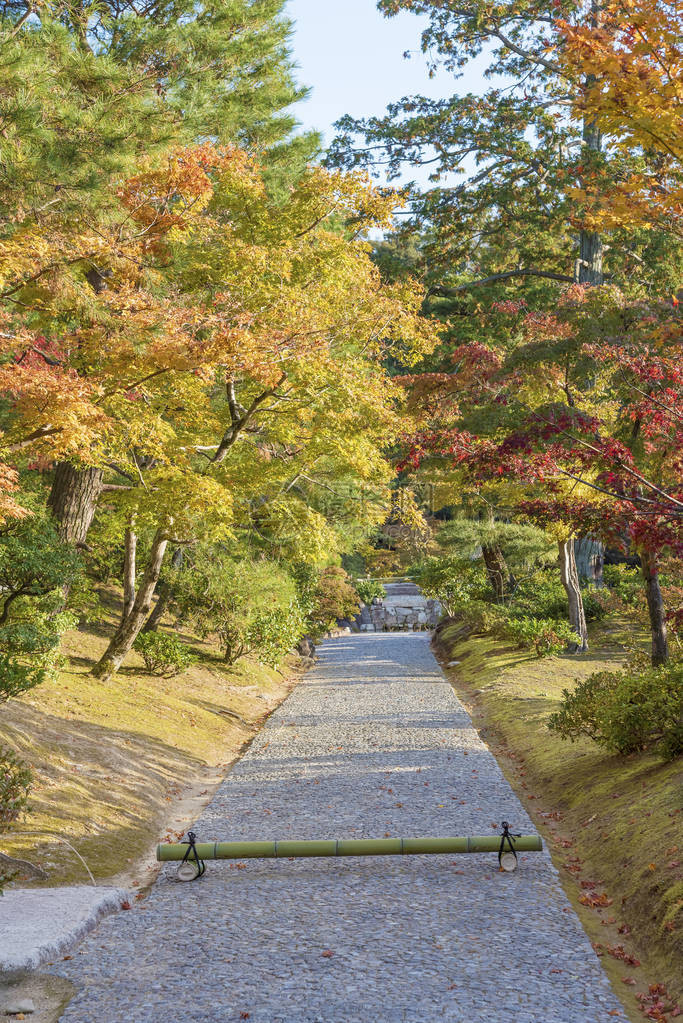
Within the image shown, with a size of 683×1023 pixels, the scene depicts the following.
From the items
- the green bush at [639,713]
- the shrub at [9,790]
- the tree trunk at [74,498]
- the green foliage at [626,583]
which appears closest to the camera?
the shrub at [9,790]

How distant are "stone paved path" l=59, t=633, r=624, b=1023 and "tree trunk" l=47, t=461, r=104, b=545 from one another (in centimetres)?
498

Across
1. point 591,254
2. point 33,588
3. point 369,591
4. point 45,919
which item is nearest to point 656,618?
point 33,588

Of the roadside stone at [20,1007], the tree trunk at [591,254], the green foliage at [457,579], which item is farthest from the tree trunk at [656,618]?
the green foliage at [457,579]

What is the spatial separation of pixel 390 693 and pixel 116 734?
6754 mm

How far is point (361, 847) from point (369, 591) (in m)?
31.0

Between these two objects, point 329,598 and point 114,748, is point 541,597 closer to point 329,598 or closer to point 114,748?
point 329,598

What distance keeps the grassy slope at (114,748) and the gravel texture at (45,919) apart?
1.71ft

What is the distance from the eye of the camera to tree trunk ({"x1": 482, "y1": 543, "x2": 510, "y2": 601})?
2088 cm

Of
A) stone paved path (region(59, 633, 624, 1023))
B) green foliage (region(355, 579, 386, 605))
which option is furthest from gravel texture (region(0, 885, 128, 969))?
green foliage (region(355, 579, 386, 605))

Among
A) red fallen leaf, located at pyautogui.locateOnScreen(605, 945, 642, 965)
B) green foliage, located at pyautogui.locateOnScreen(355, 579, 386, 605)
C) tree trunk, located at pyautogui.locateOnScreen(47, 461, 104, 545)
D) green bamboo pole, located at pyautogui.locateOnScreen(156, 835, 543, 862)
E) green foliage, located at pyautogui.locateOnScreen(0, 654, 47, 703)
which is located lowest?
green foliage, located at pyautogui.locateOnScreen(355, 579, 386, 605)

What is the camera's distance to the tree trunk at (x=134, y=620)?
39.7ft

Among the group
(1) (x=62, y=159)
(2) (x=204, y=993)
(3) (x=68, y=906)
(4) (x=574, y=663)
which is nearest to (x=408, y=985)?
(2) (x=204, y=993)

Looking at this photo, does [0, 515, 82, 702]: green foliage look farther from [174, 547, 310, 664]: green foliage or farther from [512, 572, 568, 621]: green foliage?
[512, 572, 568, 621]: green foliage

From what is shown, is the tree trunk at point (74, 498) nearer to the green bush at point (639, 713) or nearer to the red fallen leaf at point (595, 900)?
the green bush at point (639, 713)
